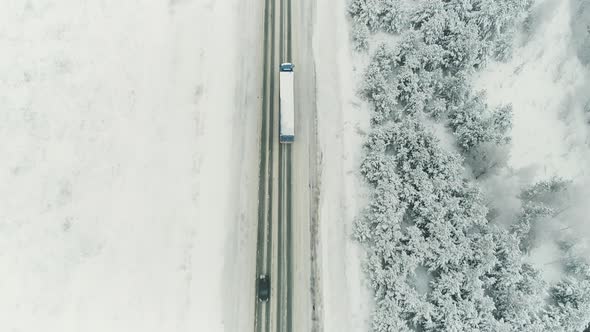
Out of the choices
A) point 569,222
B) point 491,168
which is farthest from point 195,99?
point 569,222

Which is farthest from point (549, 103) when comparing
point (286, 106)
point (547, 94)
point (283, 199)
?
point (283, 199)

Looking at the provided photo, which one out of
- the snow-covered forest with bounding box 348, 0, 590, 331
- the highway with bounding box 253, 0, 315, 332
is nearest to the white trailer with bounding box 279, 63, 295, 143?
the highway with bounding box 253, 0, 315, 332

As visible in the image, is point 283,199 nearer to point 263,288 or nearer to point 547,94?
point 263,288

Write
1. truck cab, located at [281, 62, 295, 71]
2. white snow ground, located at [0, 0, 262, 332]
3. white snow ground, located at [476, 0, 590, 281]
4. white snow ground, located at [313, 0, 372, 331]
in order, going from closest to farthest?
white snow ground, located at [0, 0, 262, 332], white snow ground, located at [313, 0, 372, 331], white snow ground, located at [476, 0, 590, 281], truck cab, located at [281, 62, 295, 71]

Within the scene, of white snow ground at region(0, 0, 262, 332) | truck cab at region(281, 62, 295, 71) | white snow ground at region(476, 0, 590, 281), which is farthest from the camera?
truck cab at region(281, 62, 295, 71)

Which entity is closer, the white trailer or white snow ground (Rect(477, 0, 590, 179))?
the white trailer

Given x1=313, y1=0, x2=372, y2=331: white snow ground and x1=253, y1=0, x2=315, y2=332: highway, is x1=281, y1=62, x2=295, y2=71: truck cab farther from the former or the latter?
x1=313, y1=0, x2=372, y2=331: white snow ground

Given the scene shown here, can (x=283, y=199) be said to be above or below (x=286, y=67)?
below

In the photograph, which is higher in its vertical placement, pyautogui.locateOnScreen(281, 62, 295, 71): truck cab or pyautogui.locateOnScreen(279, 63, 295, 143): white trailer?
pyautogui.locateOnScreen(281, 62, 295, 71): truck cab
